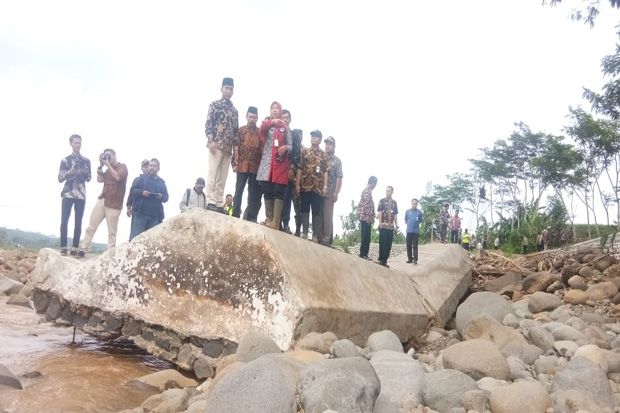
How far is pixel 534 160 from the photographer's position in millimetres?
28125

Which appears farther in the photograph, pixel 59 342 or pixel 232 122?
pixel 232 122

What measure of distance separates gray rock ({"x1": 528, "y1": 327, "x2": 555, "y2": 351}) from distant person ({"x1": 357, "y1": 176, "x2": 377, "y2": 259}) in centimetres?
323

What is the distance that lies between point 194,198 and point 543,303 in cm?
423

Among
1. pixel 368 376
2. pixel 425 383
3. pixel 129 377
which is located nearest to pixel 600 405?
pixel 425 383

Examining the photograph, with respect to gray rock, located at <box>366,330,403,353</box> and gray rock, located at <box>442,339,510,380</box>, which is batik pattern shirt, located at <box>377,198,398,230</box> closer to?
gray rock, located at <box>366,330,403,353</box>

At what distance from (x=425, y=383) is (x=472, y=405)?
0.28 m

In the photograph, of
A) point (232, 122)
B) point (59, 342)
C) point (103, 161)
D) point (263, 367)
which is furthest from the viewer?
point (103, 161)

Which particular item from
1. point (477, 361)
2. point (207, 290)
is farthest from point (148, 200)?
point (477, 361)

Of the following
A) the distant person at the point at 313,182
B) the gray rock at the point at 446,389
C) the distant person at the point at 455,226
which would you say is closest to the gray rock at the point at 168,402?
the gray rock at the point at 446,389

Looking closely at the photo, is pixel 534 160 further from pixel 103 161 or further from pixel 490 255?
pixel 103 161

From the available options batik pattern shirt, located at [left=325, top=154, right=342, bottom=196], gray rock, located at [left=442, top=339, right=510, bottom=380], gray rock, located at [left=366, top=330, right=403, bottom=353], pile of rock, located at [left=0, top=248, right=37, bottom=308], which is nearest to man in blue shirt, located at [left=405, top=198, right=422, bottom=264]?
batik pattern shirt, located at [left=325, top=154, right=342, bottom=196]

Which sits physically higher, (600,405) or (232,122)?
(232,122)

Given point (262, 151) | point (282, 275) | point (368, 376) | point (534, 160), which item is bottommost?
point (368, 376)

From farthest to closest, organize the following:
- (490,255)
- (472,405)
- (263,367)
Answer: (490,255)
(472,405)
(263,367)
